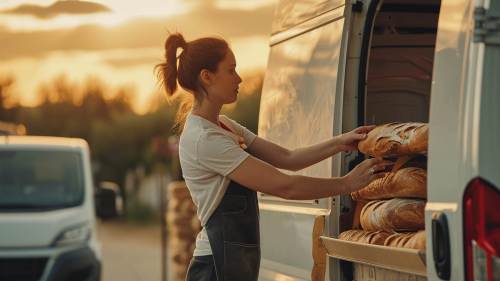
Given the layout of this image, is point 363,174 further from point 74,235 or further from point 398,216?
point 74,235

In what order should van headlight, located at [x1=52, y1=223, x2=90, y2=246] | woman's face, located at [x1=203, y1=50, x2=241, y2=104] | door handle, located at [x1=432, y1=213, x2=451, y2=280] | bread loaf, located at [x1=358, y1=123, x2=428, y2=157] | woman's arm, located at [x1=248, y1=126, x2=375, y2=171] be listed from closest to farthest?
door handle, located at [x1=432, y1=213, x2=451, y2=280]
bread loaf, located at [x1=358, y1=123, x2=428, y2=157]
woman's arm, located at [x1=248, y1=126, x2=375, y2=171]
woman's face, located at [x1=203, y1=50, x2=241, y2=104]
van headlight, located at [x1=52, y1=223, x2=90, y2=246]

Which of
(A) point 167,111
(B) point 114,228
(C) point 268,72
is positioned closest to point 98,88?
(A) point 167,111

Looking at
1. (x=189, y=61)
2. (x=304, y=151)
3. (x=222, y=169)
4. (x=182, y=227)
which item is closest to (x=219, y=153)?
(x=222, y=169)

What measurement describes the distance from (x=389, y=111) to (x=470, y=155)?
2.34 metres

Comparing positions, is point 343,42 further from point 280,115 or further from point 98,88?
point 98,88

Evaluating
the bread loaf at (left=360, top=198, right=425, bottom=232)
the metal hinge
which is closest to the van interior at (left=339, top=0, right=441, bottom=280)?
Result: the bread loaf at (left=360, top=198, right=425, bottom=232)

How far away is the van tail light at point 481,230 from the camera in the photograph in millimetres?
4562

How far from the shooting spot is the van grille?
46.8ft

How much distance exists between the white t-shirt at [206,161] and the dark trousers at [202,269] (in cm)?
3

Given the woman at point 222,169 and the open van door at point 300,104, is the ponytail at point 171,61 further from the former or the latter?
the open van door at point 300,104

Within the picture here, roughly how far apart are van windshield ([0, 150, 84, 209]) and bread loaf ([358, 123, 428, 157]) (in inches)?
352

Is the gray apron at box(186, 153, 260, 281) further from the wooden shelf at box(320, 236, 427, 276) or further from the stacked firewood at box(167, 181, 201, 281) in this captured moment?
the stacked firewood at box(167, 181, 201, 281)

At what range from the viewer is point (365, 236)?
6.02 m

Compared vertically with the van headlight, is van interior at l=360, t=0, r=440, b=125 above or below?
above
